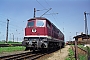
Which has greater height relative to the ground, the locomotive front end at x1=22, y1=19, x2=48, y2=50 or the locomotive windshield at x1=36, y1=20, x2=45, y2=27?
the locomotive windshield at x1=36, y1=20, x2=45, y2=27

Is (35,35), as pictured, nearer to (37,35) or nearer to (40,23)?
(37,35)

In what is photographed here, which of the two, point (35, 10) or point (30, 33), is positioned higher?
point (35, 10)

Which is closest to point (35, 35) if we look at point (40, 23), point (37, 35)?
point (37, 35)

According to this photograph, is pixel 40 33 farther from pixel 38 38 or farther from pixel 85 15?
pixel 85 15

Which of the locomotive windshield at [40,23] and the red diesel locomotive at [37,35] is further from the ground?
the locomotive windshield at [40,23]

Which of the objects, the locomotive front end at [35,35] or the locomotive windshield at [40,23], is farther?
the locomotive windshield at [40,23]

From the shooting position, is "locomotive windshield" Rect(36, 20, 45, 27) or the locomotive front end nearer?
the locomotive front end

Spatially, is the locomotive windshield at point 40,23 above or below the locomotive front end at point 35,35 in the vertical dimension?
above

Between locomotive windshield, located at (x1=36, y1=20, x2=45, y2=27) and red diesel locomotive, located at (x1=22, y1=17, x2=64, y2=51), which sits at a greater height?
locomotive windshield, located at (x1=36, y1=20, x2=45, y2=27)

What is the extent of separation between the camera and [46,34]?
1691 cm

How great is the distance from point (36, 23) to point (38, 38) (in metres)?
1.81

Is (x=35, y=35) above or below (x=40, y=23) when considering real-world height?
below

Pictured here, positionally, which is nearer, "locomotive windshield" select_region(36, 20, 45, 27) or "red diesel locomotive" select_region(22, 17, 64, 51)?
"red diesel locomotive" select_region(22, 17, 64, 51)

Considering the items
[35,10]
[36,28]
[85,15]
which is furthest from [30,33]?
[85,15]
